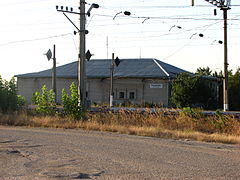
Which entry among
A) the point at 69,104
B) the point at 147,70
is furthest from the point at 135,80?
the point at 69,104

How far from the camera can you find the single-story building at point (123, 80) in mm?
46000

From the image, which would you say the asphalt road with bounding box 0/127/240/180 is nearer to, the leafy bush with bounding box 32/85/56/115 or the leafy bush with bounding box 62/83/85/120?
the leafy bush with bounding box 62/83/85/120

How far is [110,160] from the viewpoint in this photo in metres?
9.51

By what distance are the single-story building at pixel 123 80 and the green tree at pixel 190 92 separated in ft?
11.6

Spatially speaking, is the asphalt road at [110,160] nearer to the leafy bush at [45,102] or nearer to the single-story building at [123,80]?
the leafy bush at [45,102]

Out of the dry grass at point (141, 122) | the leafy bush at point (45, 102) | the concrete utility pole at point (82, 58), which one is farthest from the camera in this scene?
the leafy bush at point (45, 102)

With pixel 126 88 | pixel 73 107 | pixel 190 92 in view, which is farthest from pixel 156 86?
pixel 73 107

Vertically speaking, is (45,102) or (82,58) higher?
(82,58)

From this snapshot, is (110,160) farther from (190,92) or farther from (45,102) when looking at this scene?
(190,92)

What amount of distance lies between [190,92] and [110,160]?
104ft

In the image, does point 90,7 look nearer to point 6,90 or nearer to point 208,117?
point 6,90

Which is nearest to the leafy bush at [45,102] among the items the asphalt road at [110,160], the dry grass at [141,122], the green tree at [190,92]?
the dry grass at [141,122]

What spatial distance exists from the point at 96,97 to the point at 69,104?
27.7 meters

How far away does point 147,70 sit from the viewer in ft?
159
